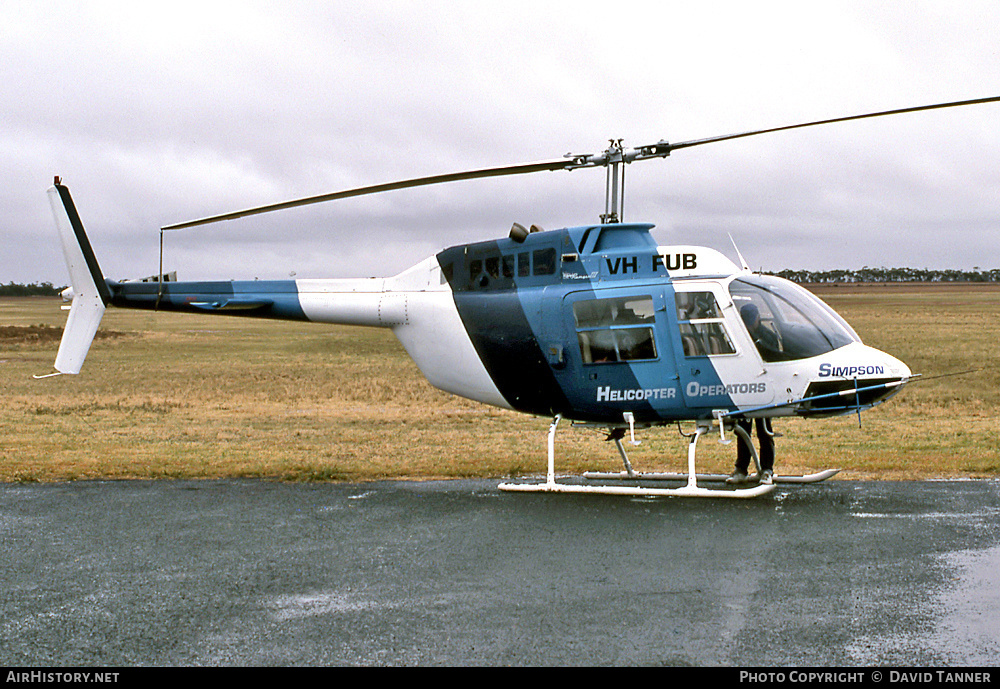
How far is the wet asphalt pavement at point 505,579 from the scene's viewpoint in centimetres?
651

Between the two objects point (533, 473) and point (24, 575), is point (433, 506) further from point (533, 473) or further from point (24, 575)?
point (24, 575)

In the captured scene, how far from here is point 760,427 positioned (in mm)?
12289

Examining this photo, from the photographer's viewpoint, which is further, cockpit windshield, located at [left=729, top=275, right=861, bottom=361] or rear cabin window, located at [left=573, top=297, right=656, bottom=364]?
rear cabin window, located at [left=573, top=297, right=656, bottom=364]

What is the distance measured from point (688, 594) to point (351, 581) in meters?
2.96

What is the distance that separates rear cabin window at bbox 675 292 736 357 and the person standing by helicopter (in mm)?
336

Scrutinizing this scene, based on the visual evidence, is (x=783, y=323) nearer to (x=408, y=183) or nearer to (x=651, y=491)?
(x=651, y=491)

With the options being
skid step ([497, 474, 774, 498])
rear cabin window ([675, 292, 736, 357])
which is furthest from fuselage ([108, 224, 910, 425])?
skid step ([497, 474, 774, 498])

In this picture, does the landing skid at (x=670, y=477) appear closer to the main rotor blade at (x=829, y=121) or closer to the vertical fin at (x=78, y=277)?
the main rotor blade at (x=829, y=121)

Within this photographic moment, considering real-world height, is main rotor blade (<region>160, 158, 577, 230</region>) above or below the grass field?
above

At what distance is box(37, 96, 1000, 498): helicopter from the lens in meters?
11.1

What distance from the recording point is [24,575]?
8.59 metres

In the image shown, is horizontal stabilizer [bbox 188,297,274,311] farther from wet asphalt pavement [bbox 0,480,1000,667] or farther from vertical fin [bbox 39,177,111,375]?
wet asphalt pavement [bbox 0,480,1000,667]

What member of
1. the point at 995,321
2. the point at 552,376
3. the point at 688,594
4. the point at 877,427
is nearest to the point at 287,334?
the point at 995,321

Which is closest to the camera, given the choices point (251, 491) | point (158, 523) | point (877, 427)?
point (158, 523)
